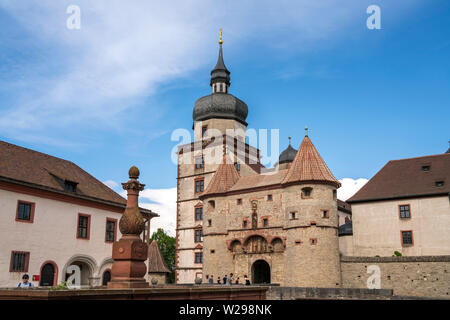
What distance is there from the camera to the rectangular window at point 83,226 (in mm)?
25672

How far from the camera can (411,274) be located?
106ft

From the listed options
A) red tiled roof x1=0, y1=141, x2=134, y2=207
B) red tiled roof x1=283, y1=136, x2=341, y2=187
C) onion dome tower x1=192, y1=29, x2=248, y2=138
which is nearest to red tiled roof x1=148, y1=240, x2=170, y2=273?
red tiled roof x1=283, y1=136, x2=341, y2=187

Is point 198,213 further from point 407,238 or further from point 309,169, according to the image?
point 407,238

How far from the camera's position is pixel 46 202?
2411 cm

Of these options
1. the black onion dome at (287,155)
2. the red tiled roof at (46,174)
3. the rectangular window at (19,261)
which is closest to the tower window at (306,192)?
the red tiled roof at (46,174)

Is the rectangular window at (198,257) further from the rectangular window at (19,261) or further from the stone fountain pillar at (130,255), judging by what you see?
the stone fountain pillar at (130,255)

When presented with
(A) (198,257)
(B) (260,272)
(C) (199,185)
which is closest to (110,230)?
(B) (260,272)

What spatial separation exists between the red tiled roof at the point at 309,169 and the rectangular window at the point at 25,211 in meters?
22.0

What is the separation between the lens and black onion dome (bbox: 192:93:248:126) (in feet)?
176

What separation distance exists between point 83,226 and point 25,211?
12.6 ft

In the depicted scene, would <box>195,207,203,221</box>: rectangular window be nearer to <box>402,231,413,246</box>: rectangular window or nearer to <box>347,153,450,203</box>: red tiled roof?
<box>347,153,450,203</box>: red tiled roof

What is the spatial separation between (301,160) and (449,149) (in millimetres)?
23713
